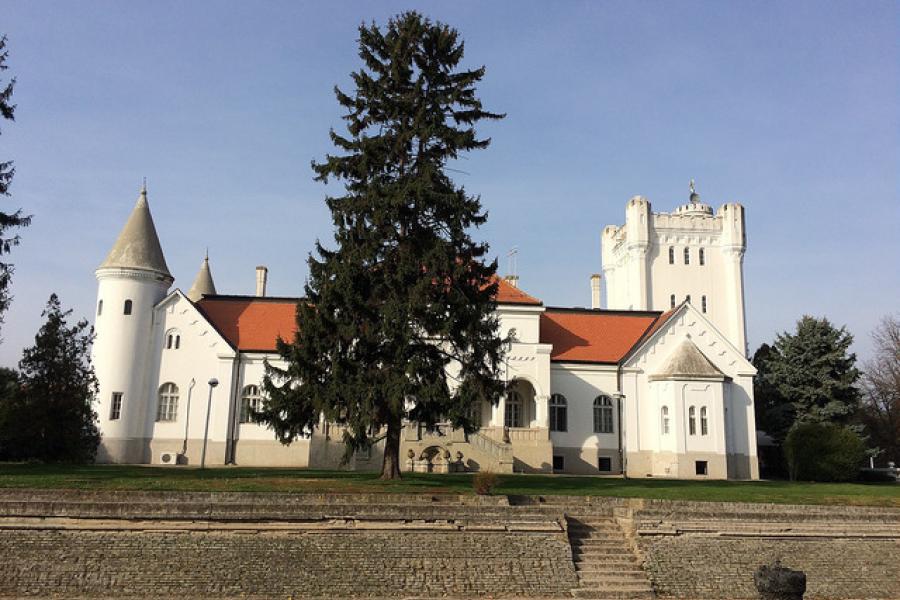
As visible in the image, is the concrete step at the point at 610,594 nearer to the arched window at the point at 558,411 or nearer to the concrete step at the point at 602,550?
the concrete step at the point at 602,550

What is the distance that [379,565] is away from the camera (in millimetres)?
18375

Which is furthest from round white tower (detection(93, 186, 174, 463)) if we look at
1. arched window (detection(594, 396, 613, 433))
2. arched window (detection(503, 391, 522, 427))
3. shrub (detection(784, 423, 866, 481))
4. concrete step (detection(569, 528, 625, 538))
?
shrub (detection(784, 423, 866, 481))

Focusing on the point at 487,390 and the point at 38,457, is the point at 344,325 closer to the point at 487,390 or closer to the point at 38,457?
the point at 487,390

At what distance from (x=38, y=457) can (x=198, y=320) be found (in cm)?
1106

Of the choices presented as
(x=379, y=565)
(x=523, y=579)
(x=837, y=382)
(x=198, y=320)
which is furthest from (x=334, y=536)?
(x=837, y=382)

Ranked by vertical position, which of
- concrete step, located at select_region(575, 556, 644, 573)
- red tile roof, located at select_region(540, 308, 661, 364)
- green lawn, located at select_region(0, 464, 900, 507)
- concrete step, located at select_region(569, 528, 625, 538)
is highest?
red tile roof, located at select_region(540, 308, 661, 364)

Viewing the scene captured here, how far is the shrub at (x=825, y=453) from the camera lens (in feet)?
136

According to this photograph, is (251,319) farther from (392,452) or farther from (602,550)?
(602,550)

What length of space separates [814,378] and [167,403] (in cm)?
4017

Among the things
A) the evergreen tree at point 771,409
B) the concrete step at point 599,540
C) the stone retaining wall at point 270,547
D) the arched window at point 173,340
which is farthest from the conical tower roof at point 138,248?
the evergreen tree at point 771,409

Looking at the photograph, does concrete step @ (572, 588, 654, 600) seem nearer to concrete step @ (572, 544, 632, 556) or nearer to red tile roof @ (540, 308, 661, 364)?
concrete step @ (572, 544, 632, 556)

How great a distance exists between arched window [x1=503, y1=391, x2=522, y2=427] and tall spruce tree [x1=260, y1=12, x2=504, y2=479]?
1706cm

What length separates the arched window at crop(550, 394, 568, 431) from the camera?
4384cm

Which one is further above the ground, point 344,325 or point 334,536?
point 344,325
